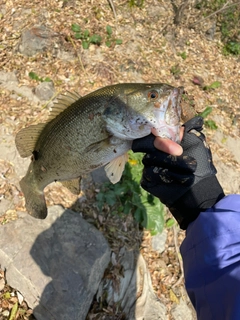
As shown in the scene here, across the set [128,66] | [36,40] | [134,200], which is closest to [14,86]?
[36,40]

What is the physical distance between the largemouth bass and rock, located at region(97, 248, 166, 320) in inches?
74.6

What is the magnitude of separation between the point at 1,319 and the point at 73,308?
A: 0.71 m

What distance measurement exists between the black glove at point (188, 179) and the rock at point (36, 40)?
12.4 feet

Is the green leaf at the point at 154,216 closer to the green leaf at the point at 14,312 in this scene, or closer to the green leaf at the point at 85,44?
the green leaf at the point at 14,312

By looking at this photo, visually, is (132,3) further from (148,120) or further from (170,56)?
(148,120)

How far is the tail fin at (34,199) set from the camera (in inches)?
98.3

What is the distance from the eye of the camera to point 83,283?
10.2 feet

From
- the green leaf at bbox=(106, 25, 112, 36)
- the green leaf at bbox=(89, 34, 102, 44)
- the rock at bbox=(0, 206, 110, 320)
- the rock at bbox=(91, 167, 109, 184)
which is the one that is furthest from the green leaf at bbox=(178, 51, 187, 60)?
the rock at bbox=(0, 206, 110, 320)

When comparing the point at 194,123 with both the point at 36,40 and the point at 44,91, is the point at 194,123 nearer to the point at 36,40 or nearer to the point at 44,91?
the point at 44,91

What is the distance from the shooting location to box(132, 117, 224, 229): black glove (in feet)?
7.00

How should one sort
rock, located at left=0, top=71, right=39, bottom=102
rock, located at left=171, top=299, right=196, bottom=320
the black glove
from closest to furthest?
the black glove, rock, located at left=171, top=299, right=196, bottom=320, rock, located at left=0, top=71, right=39, bottom=102

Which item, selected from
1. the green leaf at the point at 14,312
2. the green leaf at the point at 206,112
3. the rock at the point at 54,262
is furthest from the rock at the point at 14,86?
the green leaf at the point at 206,112

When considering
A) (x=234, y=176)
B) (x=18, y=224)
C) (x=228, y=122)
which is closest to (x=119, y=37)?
(x=228, y=122)

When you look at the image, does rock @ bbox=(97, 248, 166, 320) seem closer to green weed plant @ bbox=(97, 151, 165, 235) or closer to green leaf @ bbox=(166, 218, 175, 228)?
green weed plant @ bbox=(97, 151, 165, 235)
